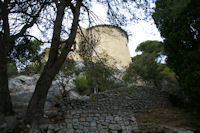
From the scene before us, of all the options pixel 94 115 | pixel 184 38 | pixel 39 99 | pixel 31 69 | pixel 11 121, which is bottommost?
pixel 94 115

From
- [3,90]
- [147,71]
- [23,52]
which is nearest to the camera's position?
[3,90]

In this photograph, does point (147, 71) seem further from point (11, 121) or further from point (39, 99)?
point (11, 121)

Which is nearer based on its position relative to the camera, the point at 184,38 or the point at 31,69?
the point at 31,69

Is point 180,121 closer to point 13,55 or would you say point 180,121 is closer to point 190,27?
point 190,27

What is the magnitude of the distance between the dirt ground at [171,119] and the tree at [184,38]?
0.75 meters

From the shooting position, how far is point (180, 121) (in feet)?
21.0

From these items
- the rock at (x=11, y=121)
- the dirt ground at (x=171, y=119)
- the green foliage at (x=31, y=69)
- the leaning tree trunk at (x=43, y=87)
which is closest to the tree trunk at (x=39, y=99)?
the leaning tree trunk at (x=43, y=87)

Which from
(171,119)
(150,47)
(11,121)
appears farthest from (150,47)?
(11,121)

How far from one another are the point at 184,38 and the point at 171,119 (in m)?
3.69

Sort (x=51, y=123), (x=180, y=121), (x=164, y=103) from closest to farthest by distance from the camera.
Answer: (x=51, y=123) → (x=180, y=121) → (x=164, y=103)

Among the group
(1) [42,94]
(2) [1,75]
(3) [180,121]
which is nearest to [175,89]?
(3) [180,121]

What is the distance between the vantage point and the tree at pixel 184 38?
568 cm

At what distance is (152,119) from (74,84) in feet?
19.4

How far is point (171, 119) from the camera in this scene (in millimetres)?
6605
